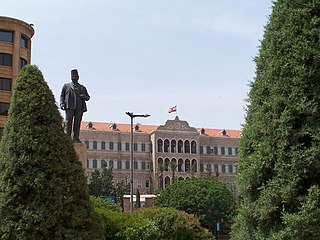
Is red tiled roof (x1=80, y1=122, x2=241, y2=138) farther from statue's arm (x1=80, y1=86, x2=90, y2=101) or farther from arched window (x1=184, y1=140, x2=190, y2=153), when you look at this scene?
statue's arm (x1=80, y1=86, x2=90, y2=101)

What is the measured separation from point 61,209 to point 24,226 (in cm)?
63

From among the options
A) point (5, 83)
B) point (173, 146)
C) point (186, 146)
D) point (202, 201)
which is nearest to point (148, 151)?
point (173, 146)

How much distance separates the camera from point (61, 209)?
8.92m

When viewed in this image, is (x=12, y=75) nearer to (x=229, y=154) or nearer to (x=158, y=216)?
(x=158, y=216)

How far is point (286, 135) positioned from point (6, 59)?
156ft

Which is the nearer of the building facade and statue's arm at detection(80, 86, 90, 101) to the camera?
statue's arm at detection(80, 86, 90, 101)

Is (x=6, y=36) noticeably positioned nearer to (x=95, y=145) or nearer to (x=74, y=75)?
(x=74, y=75)

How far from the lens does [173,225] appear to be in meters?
18.4

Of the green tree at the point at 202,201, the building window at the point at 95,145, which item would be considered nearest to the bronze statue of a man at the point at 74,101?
the green tree at the point at 202,201

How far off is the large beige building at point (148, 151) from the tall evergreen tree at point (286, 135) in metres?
96.2

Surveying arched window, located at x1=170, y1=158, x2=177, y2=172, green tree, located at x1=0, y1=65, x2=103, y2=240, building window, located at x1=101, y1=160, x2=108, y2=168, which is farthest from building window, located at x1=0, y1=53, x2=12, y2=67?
arched window, located at x1=170, y1=158, x2=177, y2=172

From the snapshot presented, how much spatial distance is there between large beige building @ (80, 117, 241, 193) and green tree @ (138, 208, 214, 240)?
85.5 meters

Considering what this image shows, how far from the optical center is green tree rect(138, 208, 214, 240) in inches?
714

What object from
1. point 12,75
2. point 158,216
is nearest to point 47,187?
point 158,216
